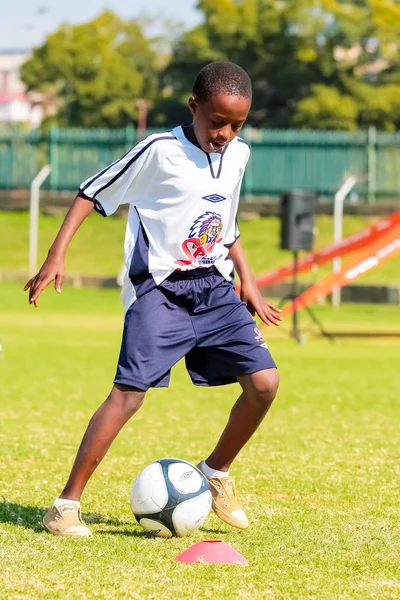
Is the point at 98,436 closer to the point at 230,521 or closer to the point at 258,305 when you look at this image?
the point at 230,521

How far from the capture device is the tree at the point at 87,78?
194ft

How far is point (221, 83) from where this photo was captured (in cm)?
545

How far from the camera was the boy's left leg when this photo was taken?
5.66 m

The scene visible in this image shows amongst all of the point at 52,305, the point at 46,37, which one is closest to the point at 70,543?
the point at 52,305

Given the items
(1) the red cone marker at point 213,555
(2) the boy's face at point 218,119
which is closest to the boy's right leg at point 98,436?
(1) the red cone marker at point 213,555

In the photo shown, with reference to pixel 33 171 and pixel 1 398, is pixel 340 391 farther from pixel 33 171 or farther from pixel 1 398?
pixel 33 171

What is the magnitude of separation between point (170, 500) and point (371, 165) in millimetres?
26878

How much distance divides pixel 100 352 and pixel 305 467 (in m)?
7.89

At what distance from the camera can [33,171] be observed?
114ft

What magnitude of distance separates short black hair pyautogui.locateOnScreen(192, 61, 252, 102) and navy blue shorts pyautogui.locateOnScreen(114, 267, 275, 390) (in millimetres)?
793

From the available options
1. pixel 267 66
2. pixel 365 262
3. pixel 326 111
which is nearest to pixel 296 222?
pixel 365 262

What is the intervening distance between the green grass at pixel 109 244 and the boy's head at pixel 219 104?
868 inches

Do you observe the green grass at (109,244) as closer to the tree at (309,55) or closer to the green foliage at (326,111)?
the green foliage at (326,111)

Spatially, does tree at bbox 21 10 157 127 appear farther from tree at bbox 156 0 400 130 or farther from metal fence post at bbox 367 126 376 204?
metal fence post at bbox 367 126 376 204
